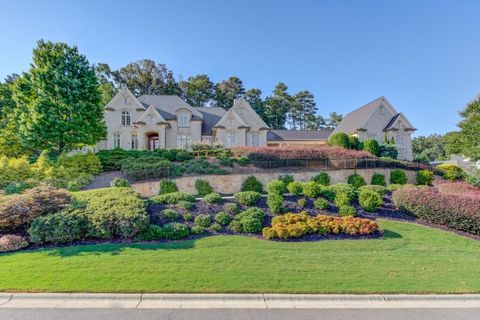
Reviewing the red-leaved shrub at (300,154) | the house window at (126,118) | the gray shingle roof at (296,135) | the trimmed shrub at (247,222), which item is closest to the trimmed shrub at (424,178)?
the red-leaved shrub at (300,154)

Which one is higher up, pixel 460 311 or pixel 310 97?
pixel 310 97

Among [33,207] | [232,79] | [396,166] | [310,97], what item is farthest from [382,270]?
[310,97]

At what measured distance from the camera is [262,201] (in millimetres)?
11484

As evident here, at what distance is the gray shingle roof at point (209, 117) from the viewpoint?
28.9 metres

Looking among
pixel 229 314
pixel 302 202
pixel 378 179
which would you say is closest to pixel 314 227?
pixel 302 202

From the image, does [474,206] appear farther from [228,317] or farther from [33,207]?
[33,207]

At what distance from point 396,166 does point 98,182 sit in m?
19.6

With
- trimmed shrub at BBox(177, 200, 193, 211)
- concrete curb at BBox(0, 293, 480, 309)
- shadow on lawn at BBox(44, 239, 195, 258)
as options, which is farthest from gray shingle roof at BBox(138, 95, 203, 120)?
concrete curb at BBox(0, 293, 480, 309)

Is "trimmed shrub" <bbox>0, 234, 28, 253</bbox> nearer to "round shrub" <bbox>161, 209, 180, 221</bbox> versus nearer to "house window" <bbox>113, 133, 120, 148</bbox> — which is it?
"round shrub" <bbox>161, 209, 180, 221</bbox>

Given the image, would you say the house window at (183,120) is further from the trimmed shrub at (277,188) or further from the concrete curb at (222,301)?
the concrete curb at (222,301)

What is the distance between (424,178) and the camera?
57.9 feet

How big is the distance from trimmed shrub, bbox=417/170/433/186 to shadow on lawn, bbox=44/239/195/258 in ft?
55.3

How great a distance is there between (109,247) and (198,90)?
156ft

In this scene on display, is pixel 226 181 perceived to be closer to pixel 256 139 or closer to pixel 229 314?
pixel 229 314
